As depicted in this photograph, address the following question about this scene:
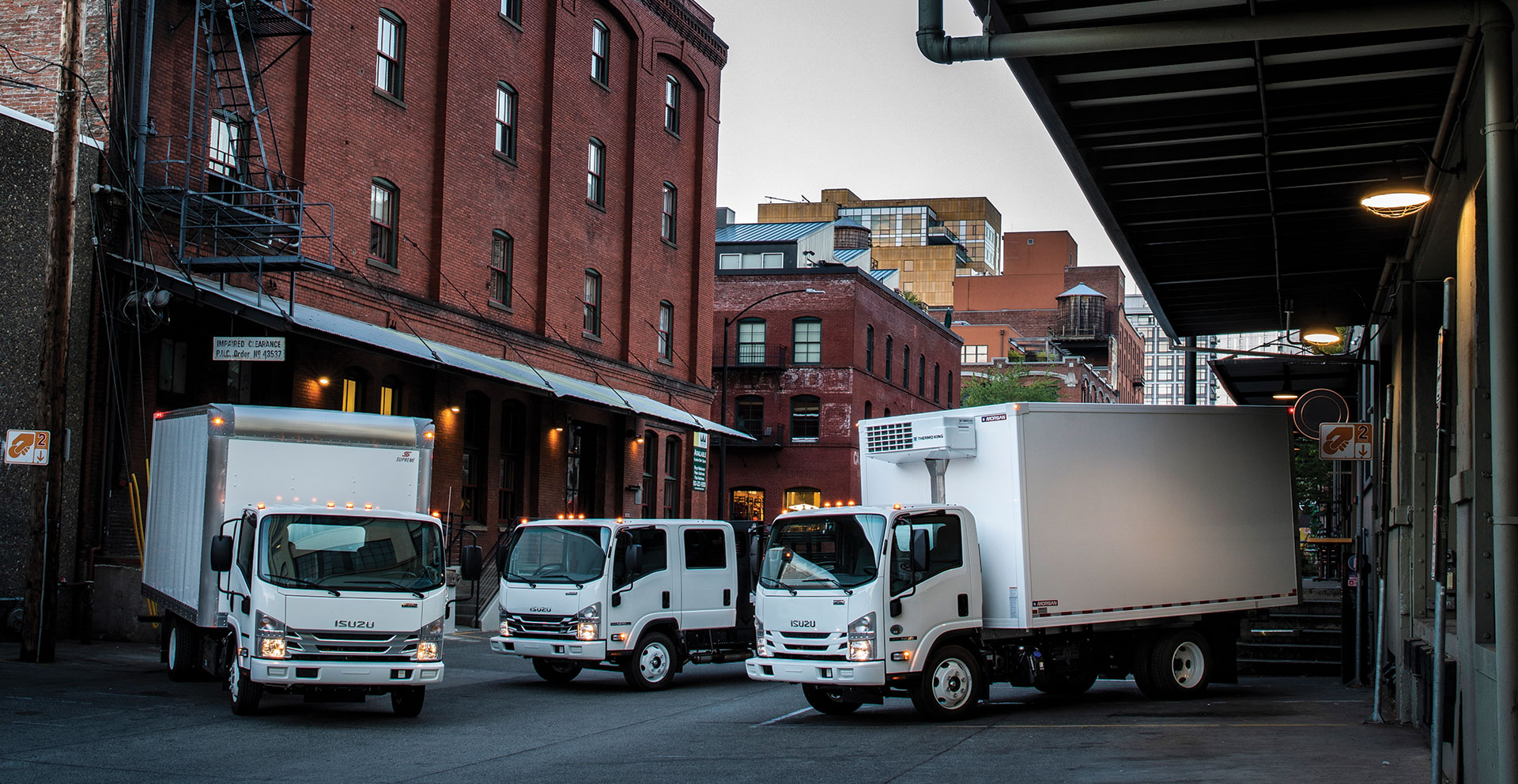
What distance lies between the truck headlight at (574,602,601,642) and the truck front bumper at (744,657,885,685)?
278 centimetres

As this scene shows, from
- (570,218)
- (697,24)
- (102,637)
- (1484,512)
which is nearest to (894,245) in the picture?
(697,24)

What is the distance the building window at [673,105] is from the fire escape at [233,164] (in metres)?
16.8

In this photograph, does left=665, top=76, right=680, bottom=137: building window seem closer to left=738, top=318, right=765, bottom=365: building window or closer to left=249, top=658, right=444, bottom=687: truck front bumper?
left=738, top=318, right=765, bottom=365: building window

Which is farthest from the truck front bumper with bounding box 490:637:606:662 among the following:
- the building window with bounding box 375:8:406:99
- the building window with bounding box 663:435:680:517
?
the building window with bounding box 663:435:680:517

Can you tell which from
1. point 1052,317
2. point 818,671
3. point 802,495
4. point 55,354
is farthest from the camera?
point 1052,317

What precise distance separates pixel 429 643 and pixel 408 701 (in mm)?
899

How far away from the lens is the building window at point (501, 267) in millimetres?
32375

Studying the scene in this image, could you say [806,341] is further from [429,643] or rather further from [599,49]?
[429,643]

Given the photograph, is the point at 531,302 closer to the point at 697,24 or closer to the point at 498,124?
the point at 498,124

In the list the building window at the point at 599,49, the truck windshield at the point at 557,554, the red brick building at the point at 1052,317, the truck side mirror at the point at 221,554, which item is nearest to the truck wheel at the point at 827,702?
the truck windshield at the point at 557,554

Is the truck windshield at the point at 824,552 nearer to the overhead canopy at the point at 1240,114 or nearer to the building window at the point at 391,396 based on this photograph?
the overhead canopy at the point at 1240,114

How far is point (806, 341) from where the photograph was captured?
58125 millimetres

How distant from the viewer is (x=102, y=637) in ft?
70.3

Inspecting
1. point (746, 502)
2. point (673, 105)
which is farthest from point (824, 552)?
point (746, 502)
